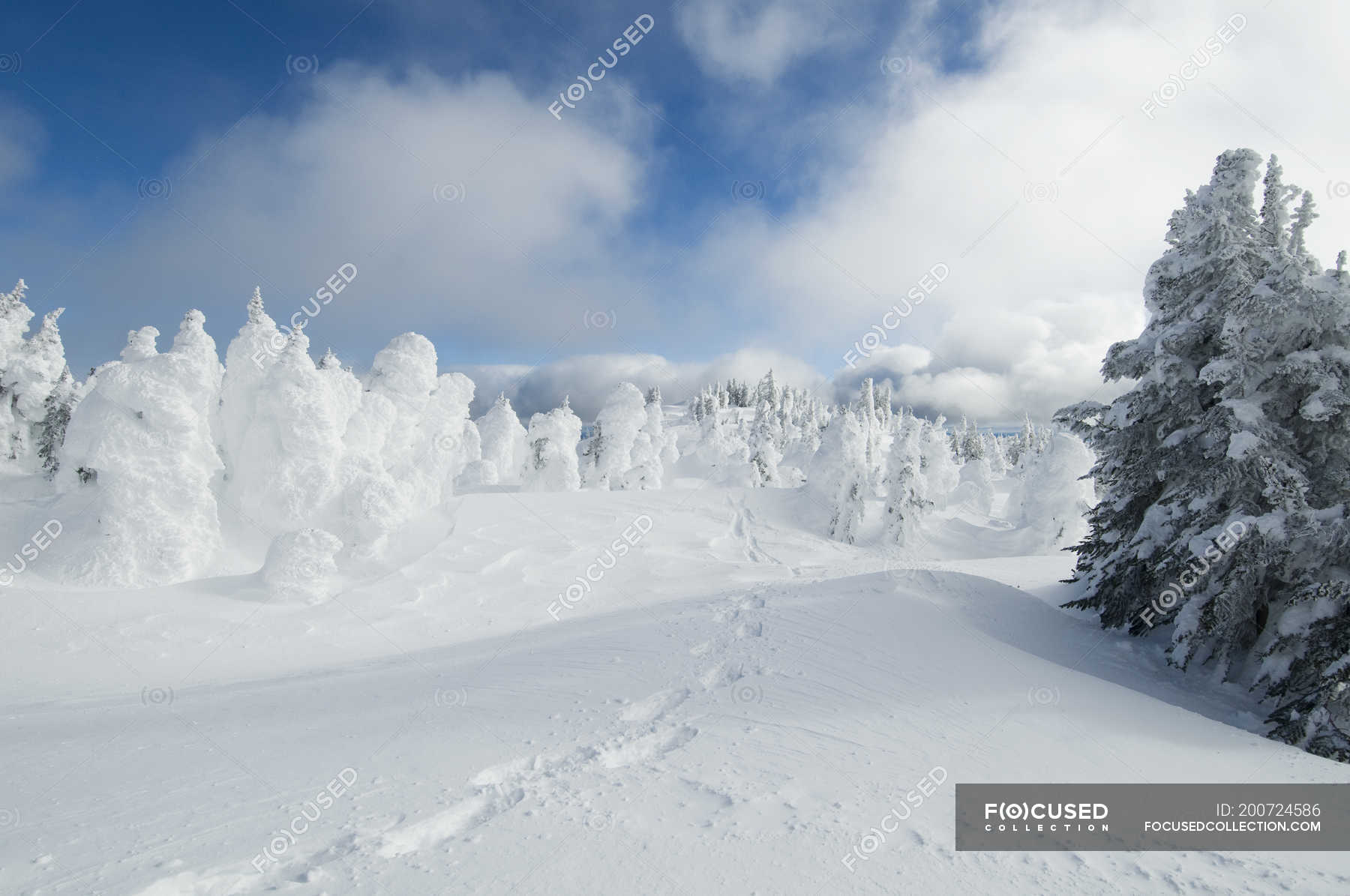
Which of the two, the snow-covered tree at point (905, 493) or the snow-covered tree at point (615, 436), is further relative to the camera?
the snow-covered tree at point (615, 436)

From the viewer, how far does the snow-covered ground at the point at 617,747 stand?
14.8 ft

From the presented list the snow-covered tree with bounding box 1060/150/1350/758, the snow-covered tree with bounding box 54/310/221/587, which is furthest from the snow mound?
the snow-covered tree with bounding box 1060/150/1350/758

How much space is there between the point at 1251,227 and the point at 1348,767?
375 inches

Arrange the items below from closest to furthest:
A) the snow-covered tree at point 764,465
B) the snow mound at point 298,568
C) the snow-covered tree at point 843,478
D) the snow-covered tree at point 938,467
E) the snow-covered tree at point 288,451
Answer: the snow mound at point 298,568 < the snow-covered tree at point 288,451 < the snow-covered tree at point 843,478 < the snow-covered tree at point 764,465 < the snow-covered tree at point 938,467

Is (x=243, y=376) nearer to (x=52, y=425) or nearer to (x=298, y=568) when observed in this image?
(x=298, y=568)

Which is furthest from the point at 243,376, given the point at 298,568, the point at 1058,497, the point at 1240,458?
the point at 1058,497

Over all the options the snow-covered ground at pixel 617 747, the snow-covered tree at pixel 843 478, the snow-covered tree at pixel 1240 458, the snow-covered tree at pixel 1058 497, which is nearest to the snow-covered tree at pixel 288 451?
Answer: the snow-covered ground at pixel 617 747

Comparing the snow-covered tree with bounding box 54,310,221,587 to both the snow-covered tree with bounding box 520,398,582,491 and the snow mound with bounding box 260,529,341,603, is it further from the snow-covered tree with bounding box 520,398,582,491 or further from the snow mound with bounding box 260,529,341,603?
the snow-covered tree with bounding box 520,398,582,491

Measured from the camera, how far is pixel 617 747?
6742 millimetres

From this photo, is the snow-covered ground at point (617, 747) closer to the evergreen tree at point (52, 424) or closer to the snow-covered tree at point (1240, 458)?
the snow-covered tree at point (1240, 458)

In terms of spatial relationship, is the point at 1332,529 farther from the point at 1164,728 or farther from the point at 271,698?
the point at 271,698

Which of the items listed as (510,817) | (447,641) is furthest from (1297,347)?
(447,641)

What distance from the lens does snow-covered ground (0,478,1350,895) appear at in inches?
177

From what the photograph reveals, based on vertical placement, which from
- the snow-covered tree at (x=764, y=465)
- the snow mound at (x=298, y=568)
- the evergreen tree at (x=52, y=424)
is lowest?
the snow mound at (x=298, y=568)
